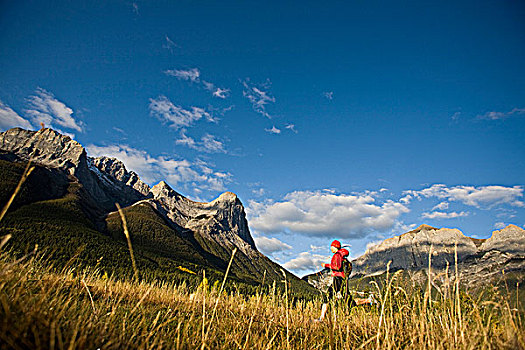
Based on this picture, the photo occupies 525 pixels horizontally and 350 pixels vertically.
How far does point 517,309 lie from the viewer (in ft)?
13.0

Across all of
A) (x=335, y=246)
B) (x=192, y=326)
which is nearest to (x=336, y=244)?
(x=335, y=246)

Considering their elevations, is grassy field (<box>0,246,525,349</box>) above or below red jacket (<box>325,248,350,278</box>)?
below

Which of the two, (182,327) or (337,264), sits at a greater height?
(337,264)

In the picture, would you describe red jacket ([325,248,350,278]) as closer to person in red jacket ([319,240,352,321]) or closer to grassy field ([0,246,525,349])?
person in red jacket ([319,240,352,321])

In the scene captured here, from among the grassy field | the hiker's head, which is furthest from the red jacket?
the grassy field

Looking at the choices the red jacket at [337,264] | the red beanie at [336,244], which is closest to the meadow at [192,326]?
the red jacket at [337,264]

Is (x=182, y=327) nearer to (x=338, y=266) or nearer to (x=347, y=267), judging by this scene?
(x=338, y=266)

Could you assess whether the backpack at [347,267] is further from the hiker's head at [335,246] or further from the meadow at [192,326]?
the meadow at [192,326]

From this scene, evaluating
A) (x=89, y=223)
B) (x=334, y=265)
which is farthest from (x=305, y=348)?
(x=89, y=223)

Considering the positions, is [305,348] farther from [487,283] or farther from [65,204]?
[65,204]

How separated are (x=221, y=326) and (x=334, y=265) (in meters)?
4.85

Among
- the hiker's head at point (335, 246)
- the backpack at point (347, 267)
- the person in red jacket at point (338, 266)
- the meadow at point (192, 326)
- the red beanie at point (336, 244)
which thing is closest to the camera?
the meadow at point (192, 326)

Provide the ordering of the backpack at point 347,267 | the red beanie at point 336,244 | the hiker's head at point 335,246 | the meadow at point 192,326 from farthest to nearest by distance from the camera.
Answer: the red beanie at point 336,244 < the hiker's head at point 335,246 < the backpack at point 347,267 < the meadow at point 192,326

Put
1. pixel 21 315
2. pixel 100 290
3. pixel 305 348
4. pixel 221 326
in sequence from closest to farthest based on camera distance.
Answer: pixel 21 315
pixel 305 348
pixel 221 326
pixel 100 290
